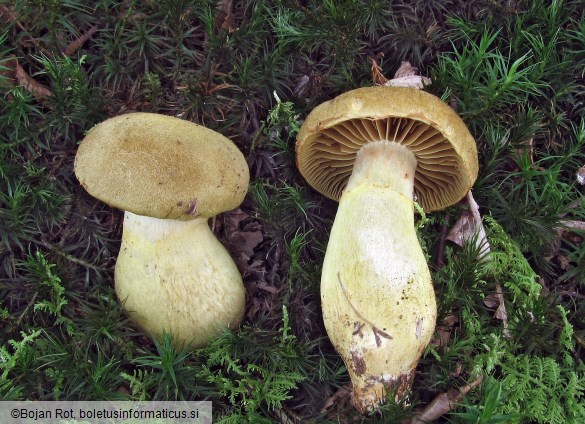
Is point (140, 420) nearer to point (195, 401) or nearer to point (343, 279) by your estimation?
point (195, 401)

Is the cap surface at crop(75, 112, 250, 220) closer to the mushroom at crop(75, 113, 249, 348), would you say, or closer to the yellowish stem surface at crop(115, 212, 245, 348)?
the mushroom at crop(75, 113, 249, 348)

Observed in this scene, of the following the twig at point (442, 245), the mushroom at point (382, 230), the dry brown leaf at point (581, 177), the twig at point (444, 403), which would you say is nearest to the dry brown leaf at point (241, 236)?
the mushroom at point (382, 230)

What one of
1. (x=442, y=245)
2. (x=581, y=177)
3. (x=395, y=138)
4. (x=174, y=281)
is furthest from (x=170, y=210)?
(x=581, y=177)

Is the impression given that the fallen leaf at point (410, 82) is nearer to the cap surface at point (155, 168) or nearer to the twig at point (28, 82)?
the cap surface at point (155, 168)

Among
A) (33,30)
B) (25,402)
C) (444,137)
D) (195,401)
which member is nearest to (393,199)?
(444,137)

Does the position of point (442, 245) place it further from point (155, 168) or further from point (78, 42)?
point (78, 42)

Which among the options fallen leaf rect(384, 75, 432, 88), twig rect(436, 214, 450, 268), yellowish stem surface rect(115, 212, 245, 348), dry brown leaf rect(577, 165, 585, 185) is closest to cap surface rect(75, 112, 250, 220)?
yellowish stem surface rect(115, 212, 245, 348)
